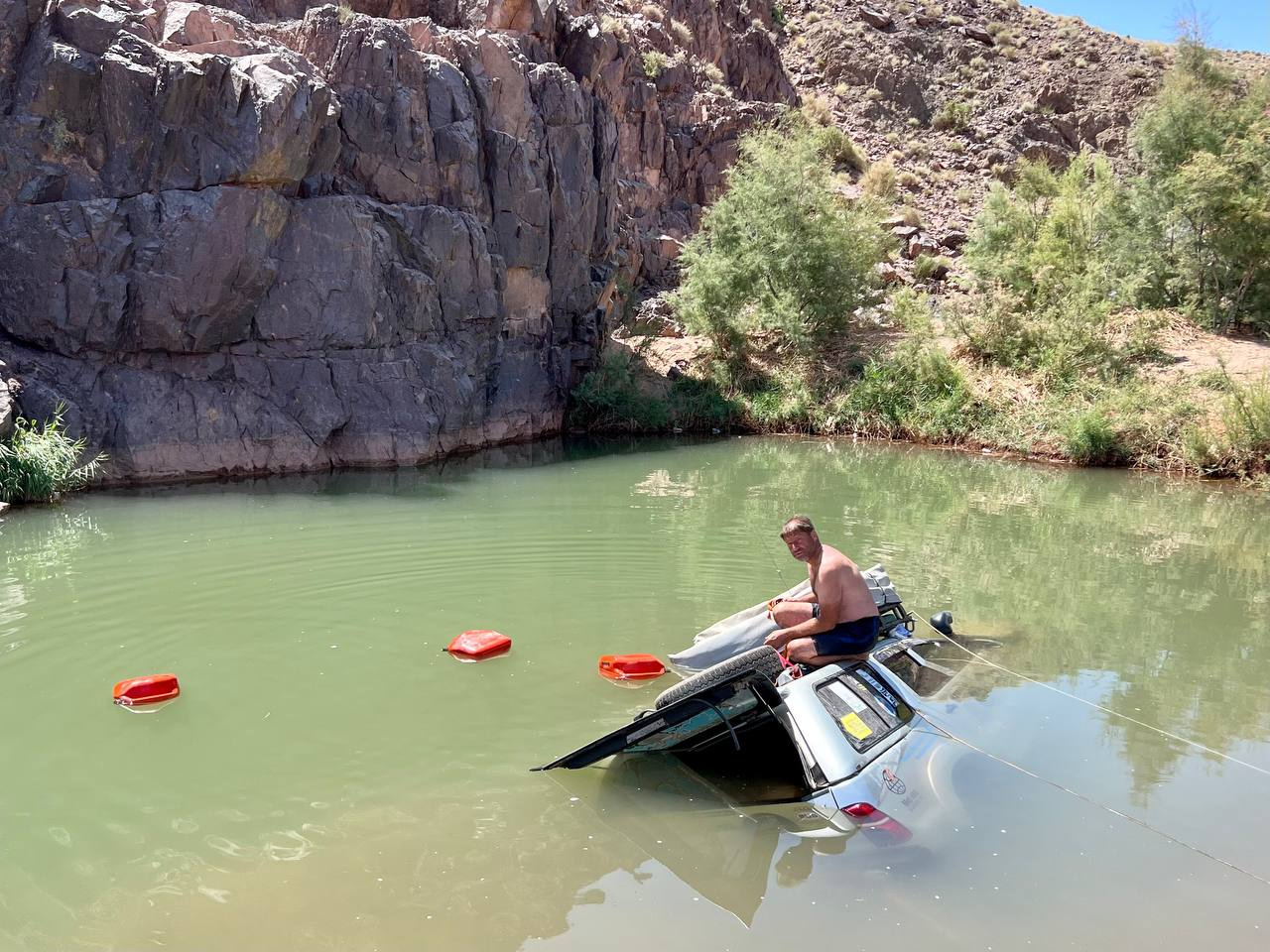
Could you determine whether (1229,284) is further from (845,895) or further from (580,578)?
(845,895)

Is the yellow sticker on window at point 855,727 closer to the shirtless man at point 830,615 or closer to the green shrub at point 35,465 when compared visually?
the shirtless man at point 830,615

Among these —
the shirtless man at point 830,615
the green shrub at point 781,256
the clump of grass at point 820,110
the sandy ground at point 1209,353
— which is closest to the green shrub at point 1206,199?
the sandy ground at point 1209,353

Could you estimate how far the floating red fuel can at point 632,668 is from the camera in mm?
7609

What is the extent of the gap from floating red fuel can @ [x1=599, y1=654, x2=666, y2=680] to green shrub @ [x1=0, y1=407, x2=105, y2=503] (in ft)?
37.0

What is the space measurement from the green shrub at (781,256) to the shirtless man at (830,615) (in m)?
21.1

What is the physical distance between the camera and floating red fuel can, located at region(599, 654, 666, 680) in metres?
7.61

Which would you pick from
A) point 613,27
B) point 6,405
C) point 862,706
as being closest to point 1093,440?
point 862,706

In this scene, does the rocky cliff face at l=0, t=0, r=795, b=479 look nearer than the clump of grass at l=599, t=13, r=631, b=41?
Yes

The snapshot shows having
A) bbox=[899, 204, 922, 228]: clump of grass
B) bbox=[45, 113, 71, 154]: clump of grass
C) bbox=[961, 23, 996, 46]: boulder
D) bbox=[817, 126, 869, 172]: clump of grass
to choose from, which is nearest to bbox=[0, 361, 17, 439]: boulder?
bbox=[45, 113, 71, 154]: clump of grass

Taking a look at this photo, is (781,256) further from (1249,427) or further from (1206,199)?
(1249,427)

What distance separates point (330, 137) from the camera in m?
19.4

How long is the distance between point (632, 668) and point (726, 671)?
2.23 meters

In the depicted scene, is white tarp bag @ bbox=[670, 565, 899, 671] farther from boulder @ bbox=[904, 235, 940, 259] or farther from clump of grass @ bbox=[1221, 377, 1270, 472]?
boulder @ bbox=[904, 235, 940, 259]

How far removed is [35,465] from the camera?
47.9 feet
